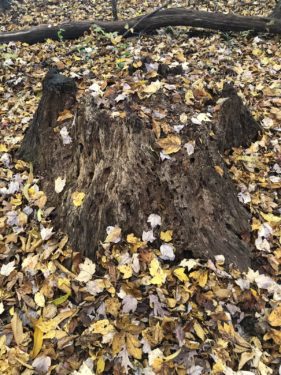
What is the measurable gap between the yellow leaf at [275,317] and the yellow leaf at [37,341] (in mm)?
1937

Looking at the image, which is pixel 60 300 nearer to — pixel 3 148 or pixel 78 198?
pixel 78 198

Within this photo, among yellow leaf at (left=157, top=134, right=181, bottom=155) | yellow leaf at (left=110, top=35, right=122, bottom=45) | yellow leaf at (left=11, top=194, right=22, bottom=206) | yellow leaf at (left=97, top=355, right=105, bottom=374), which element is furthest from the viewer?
yellow leaf at (left=110, top=35, right=122, bottom=45)

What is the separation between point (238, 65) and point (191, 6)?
4894mm

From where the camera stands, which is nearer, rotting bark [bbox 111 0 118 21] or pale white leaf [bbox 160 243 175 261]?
pale white leaf [bbox 160 243 175 261]

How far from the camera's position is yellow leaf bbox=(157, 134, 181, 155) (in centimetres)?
374

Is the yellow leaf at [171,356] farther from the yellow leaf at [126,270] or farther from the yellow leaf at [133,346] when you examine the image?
the yellow leaf at [126,270]

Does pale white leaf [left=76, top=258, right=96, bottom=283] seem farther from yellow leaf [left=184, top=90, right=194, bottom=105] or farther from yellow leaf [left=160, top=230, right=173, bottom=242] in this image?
yellow leaf [left=184, top=90, right=194, bottom=105]

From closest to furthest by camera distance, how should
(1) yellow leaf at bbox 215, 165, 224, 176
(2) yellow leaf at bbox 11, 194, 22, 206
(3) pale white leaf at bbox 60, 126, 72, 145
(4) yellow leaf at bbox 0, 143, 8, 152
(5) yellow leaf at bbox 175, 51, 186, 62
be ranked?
1. (1) yellow leaf at bbox 215, 165, 224, 176
2. (2) yellow leaf at bbox 11, 194, 22, 206
3. (3) pale white leaf at bbox 60, 126, 72, 145
4. (4) yellow leaf at bbox 0, 143, 8, 152
5. (5) yellow leaf at bbox 175, 51, 186, 62

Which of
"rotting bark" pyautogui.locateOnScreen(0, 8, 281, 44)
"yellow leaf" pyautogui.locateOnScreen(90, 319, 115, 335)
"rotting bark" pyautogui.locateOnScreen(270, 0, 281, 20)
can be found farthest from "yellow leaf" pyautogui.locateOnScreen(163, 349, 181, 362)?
"rotting bark" pyautogui.locateOnScreen(270, 0, 281, 20)

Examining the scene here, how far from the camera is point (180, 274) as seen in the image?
3332mm

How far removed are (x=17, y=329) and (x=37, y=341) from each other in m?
0.23

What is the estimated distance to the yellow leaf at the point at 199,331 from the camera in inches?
119

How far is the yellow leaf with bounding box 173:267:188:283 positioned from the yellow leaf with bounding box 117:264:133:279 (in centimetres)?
40

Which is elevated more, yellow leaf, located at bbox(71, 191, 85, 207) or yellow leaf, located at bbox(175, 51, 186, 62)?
yellow leaf, located at bbox(175, 51, 186, 62)
